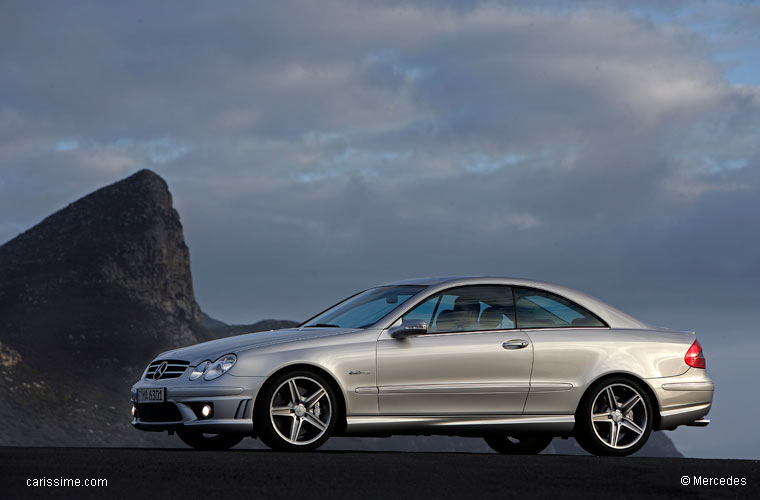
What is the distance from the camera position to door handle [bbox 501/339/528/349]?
36.2 ft

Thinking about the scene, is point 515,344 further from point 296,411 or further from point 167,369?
point 167,369

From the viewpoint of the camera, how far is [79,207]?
502ft

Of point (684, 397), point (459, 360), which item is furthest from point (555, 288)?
point (684, 397)

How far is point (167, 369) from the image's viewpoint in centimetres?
1069

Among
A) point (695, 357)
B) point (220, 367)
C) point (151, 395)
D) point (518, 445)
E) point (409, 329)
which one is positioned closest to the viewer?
point (220, 367)

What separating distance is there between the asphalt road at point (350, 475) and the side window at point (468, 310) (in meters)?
1.35

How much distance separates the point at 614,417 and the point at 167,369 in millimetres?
4312

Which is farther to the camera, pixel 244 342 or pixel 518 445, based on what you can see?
pixel 518 445

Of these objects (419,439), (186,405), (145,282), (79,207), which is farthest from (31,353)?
(186,405)

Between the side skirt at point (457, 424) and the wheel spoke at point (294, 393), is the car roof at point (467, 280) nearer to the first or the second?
the side skirt at point (457, 424)

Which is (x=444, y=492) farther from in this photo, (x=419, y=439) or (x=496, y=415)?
(x=419, y=439)

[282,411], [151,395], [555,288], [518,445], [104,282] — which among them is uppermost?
[104,282]

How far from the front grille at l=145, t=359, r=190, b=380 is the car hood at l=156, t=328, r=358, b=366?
49 mm

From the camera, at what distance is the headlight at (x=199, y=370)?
10344 mm
